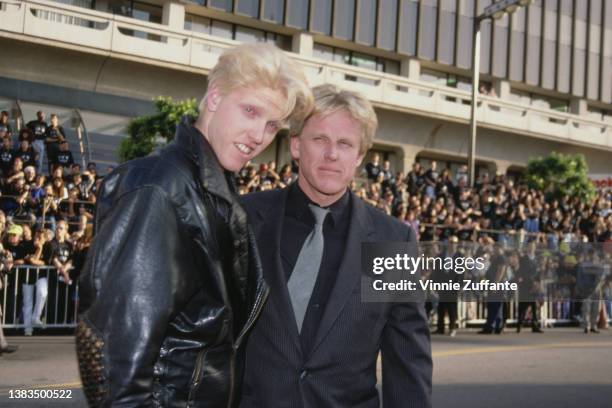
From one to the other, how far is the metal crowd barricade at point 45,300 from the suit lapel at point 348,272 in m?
8.87

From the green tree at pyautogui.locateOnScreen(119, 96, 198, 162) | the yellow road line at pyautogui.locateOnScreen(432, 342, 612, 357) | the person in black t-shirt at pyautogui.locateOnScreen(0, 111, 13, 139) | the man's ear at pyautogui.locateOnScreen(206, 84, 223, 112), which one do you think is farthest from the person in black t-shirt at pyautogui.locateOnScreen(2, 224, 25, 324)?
the man's ear at pyautogui.locateOnScreen(206, 84, 223, 112)

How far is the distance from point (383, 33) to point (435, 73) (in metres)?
4.44

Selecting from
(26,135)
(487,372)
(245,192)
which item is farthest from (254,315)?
(26,135)

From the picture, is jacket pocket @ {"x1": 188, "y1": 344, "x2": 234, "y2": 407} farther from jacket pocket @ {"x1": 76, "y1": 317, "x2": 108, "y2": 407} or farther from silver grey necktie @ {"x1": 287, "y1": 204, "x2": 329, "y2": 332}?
silver grey necktie @ {"x1": 287, "y1": 204, "x2": 329, "y2": 332}

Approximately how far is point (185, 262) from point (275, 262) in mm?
935

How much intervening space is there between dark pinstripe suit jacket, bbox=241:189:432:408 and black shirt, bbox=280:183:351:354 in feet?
0.18

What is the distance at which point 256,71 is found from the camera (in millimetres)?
2225

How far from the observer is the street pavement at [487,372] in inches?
275

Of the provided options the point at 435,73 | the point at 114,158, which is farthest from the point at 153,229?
the point at 435,73

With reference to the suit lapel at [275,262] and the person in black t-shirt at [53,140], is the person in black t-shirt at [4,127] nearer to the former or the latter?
the person in black t-shirt at [53,140]

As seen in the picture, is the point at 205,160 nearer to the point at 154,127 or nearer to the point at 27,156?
the point at 27,156

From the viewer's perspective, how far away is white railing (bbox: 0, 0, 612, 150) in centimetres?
2309

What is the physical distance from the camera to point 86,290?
189cm

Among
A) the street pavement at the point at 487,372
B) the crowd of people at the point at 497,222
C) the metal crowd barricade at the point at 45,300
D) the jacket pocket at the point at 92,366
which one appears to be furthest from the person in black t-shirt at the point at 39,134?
the jacket pocket at the point at 92,366
